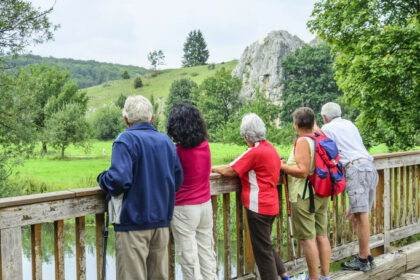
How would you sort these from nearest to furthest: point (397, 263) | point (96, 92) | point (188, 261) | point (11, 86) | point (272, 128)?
point (188, 261) → point (397, 263) → point (11, 86) → point (272, 128) → point (96, 92)

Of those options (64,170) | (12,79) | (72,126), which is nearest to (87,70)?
(72,126)

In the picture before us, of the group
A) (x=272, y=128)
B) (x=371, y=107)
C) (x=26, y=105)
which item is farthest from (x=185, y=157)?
(x=272, y=128)

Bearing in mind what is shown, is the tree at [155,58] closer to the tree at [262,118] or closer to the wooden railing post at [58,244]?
the tree at [262,118]

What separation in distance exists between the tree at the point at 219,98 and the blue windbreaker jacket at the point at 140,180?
50264 millimetres

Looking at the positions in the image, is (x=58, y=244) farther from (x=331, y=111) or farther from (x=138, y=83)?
(x=138, y=83)

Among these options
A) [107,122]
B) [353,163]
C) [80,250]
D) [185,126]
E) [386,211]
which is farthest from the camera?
[107,122]

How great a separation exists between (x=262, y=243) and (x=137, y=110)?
1.49m

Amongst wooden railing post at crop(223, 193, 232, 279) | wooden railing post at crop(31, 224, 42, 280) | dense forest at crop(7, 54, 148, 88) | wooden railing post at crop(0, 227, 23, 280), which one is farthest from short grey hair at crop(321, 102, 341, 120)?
dense forest at crop(7, 54, 148, 88)

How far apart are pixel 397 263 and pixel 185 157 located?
2987 mm

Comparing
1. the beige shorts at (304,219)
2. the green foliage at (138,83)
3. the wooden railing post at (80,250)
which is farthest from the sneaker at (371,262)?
the green foliage at (138,83)

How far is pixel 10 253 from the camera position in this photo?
2225 millimetres

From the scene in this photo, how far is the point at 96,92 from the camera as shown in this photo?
334ft

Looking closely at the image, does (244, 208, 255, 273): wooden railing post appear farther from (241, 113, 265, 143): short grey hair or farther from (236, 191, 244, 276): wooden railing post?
(241, 113, 265, 143): short grey hair

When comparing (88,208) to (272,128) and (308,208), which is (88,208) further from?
(272,128)
